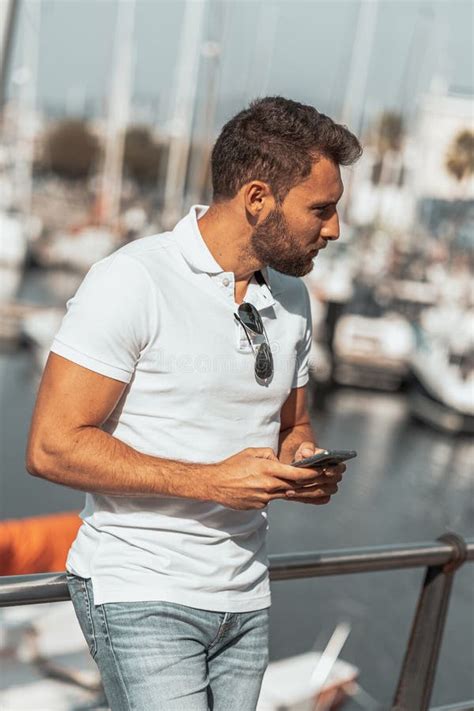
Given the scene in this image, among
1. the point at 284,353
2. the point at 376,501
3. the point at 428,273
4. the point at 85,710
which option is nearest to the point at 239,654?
the point at 284,353

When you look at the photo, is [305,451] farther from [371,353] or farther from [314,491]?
[371,353]

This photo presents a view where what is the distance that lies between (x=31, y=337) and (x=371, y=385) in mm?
10477

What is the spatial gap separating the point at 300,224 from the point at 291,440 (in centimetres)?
54

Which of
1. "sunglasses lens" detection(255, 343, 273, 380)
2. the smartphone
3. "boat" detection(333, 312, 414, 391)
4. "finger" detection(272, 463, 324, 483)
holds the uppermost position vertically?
"sunglasses lens" detection(255, 343, 273, 380)

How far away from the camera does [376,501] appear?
→ 22.9 m

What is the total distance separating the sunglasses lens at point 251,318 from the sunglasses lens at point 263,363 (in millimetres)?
36

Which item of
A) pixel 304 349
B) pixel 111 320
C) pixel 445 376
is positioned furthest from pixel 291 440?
pixel 445 376

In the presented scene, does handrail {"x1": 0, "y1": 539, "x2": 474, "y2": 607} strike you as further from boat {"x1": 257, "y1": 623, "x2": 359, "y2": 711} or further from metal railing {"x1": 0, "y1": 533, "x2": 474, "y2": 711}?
boat {"x1": 257, "y1": 623, "x2": 359, "y2": 711}

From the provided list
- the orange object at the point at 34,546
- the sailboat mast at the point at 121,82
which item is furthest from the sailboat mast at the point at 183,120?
the orange object at the point at 34,546

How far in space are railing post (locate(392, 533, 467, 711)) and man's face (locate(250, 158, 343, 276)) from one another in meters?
1.29

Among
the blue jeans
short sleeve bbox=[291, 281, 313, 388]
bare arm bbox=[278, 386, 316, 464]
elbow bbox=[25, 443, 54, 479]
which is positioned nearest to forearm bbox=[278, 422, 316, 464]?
bare arm bbox=[278, 386, 316, 464]

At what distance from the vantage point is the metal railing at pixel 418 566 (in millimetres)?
2750

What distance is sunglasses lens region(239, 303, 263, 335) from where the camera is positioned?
221 cm

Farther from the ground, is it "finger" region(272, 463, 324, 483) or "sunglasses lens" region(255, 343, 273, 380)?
"sunglasses lens" region(255, 343, 273, 380)
